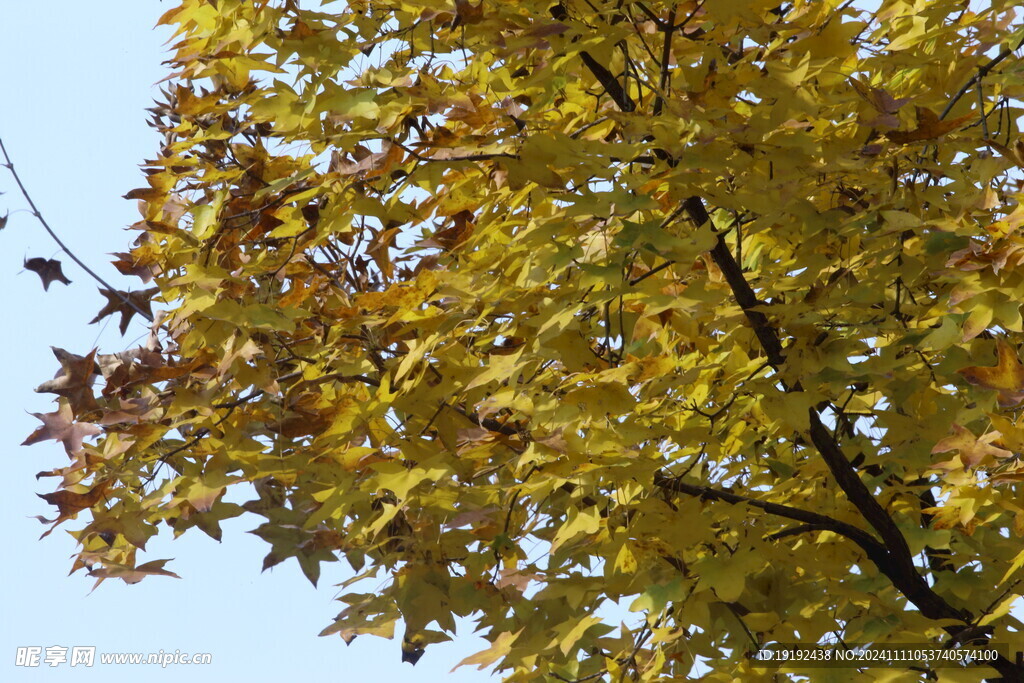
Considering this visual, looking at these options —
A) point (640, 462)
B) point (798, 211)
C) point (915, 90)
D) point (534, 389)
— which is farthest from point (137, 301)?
point (915, 90)

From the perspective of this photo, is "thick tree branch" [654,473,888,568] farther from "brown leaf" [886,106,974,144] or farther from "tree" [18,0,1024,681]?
"brown leaf" [886,106,974,144]

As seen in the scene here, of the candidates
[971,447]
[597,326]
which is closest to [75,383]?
[597,326]

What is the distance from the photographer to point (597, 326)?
2.46 m

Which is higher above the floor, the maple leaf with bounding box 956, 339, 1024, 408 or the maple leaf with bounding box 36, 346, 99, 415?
the maple leaf with bounding box 36, 346, 99, 415

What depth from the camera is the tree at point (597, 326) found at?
177 centimetres

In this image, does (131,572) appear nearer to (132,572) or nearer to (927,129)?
(132,572)

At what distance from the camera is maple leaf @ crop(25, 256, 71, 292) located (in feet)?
8.77

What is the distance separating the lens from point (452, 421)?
2.21m

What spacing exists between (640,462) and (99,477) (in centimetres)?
137

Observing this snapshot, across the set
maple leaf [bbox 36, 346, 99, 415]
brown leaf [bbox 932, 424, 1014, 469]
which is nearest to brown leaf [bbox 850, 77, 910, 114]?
brown leaf [bbox 932, 424, 1014, 469]

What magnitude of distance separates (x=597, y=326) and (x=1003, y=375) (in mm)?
975

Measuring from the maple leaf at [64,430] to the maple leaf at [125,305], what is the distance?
47cm

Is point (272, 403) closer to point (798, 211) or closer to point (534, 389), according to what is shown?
point (534, 389)

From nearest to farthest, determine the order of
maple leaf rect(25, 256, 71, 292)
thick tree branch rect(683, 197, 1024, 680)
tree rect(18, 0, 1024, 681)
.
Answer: tree rect(18, 0, 1024, 681) < thick tree branch rect(683, 197, 1024, 680) < maple leaf rect(25, 256, 71, 292)
